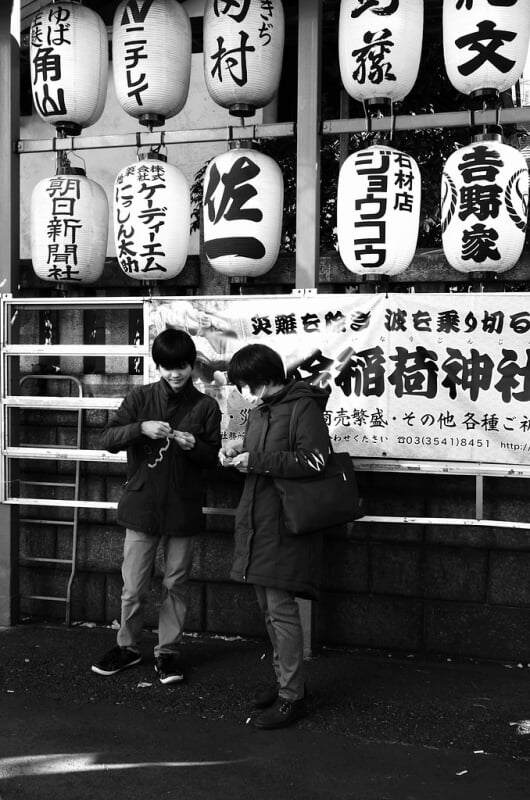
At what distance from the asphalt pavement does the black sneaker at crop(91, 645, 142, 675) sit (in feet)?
0.20

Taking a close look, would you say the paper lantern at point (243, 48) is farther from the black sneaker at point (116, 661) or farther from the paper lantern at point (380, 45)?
the black sneaker at point (116, 661)

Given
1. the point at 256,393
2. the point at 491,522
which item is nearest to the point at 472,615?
the point at 491,522

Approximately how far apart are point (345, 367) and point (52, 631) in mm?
3319

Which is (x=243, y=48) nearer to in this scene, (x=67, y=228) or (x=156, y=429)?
(x=67, y=228)

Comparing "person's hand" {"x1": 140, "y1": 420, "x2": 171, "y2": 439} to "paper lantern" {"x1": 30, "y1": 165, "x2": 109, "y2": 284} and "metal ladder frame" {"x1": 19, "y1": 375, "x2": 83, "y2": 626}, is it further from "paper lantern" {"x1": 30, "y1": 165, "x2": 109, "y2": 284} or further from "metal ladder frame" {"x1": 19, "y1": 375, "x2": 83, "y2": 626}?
"paper lantern" {"x1": 30, "y1": 165, "x2": 109, "y2": 284}

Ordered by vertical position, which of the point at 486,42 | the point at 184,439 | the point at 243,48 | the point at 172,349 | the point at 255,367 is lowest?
the point at 184,439

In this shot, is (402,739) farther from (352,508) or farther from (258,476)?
(258,476)

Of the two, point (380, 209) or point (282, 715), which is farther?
point (380, 209)

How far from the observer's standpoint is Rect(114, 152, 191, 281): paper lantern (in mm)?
6035

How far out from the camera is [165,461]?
5.51 meters

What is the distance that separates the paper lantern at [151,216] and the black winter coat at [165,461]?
3.57 ft

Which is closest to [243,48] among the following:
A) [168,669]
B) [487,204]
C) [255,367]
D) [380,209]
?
[380,209]

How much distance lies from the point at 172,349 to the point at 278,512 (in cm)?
136

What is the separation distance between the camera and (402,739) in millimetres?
4629
